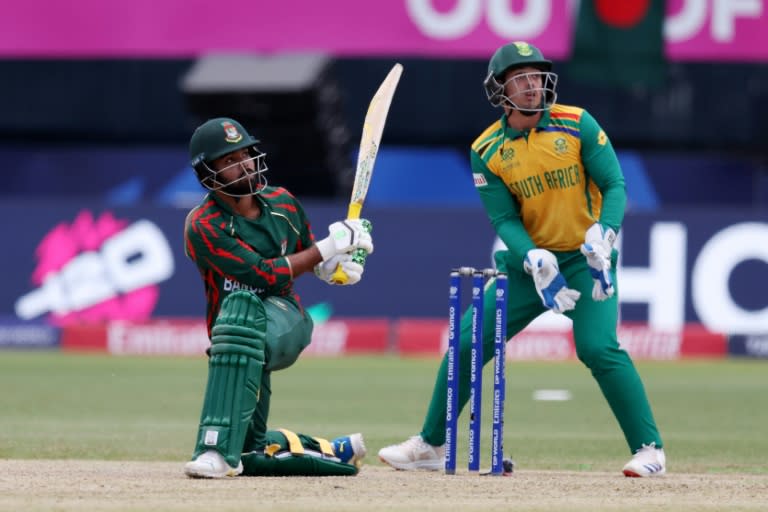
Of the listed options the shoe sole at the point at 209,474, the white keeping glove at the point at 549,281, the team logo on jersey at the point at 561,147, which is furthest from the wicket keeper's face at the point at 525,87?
the shoe sole at the point at 209,474

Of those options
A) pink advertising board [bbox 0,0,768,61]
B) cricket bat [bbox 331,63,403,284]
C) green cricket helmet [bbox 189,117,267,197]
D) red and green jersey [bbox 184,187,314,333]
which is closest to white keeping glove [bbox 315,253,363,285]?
red and green jersey [bbox 184,187,314,333]

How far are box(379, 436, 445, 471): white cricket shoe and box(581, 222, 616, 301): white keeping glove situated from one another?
1007 mm

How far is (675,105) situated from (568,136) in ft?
36.2

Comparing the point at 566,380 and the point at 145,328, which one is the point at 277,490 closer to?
the point at 566,380

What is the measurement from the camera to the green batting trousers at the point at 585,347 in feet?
21.5

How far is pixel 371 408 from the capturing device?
403 inches

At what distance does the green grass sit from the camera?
782 centimetres

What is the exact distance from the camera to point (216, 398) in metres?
6.02

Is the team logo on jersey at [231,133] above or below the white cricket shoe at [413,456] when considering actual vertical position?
above

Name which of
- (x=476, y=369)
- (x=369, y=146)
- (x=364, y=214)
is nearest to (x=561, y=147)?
(x=369, y=146)

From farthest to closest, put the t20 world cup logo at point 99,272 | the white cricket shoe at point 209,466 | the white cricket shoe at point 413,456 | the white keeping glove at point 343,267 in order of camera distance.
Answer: the t20 world cup logo at point 99,272
the white cricket shoe at point 413,456
the white keeping glove at point 343,267
the white cricket shoe at point 209,466

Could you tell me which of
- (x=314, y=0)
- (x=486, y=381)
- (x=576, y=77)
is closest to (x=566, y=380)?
(x=486, y=381)

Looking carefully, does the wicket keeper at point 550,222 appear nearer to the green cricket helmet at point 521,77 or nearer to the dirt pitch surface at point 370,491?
the green cricket helmet at point 521,77

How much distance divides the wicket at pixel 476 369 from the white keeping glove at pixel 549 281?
133 millimetres
